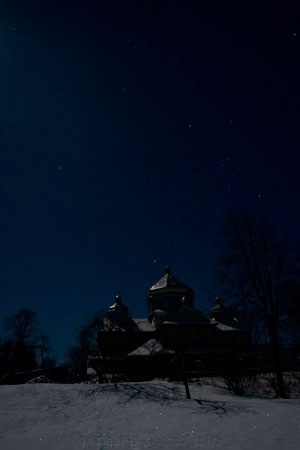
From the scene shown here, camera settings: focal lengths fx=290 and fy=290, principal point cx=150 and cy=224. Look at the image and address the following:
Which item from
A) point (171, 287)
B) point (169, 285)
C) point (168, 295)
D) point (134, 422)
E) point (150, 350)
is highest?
point (169, 285)

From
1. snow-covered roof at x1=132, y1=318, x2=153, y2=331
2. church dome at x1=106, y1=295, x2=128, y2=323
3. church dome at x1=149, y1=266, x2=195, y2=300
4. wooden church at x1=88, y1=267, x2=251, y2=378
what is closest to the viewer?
wooden church at x1=88, y1=267, x2=251, y2=378

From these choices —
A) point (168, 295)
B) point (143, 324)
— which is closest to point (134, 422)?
point (143, 324)

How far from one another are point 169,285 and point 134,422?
37.3 meters

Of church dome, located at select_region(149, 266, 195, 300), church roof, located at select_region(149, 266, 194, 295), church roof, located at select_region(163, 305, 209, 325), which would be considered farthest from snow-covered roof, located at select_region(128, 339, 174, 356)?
church roof, located at select_region(149, 266, 194, 295)

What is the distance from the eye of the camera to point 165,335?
115 feet

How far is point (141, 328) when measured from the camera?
39500 mm

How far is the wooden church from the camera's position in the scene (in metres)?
21.2

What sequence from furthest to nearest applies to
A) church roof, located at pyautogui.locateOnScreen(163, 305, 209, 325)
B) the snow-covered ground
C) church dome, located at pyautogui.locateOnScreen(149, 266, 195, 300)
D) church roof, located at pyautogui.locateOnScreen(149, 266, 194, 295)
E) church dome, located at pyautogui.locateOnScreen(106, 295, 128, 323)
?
church roof, located at pyautogui.locateOnScreen(149, 266, 194, 295) < church dome, located at pyautogui.locateOnScreen(149, 266, 195, 300) < church dome, located at pyautogui.locateOnScreen(106, 295, 128, 323) < church roof, located at pyautogui.locateOnScreen(163, 305, 209, 325) < the snow-covered ground

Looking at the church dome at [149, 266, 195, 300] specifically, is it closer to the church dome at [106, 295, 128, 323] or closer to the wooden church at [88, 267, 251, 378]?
the wooden church at [88, 267, 251, 378]

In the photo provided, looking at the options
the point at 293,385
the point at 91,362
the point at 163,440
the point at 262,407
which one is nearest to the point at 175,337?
the point at 91,362

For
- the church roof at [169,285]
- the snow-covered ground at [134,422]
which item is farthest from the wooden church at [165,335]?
the snow-covered ground at [134,422]

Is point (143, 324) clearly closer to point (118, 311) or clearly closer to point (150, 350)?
point (118, 311)

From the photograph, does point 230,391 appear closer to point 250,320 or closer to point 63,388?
point 250,320

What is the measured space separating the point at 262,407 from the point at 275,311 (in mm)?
7090
